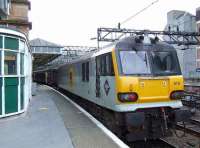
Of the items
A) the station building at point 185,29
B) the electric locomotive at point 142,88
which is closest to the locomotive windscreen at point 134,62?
the electric locomotive at point 142,88

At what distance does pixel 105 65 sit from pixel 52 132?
2691 mm

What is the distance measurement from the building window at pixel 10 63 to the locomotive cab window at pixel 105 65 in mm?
2766

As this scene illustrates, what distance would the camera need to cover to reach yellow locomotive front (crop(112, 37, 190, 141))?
9.62 meters

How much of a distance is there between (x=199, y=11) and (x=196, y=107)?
41181 mm

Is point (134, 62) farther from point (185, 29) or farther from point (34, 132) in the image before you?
point (185, 29)

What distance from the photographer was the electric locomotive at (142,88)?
380 inches

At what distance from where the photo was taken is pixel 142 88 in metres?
9.75

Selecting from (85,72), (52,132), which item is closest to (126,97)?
(52,132)

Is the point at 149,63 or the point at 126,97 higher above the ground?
the point at 149,63

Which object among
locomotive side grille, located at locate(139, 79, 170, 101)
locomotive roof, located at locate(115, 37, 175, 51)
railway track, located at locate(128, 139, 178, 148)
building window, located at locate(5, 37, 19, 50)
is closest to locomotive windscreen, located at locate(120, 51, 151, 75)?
locomotive roof, located at locate(115, 37, 175, 51)

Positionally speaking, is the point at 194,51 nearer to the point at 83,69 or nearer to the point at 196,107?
the point at 196,107

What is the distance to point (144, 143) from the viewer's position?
11172 millimetres

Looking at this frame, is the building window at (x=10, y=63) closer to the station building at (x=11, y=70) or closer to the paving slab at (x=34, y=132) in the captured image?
the station building at (x=11, y=70)

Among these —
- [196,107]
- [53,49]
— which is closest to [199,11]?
[53,49]
